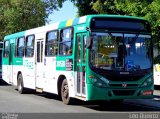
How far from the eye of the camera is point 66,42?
635 inches

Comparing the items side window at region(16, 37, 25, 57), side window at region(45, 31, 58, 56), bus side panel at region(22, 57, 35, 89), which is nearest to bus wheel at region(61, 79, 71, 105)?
side window at region(45, 31, 58, 56)

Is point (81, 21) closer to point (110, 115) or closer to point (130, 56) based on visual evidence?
point (130, 56)

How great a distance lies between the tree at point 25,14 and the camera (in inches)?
1815

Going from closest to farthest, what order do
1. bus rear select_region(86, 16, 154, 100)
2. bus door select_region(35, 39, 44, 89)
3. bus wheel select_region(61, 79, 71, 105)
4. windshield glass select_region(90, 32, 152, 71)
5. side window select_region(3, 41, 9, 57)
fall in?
bus rear select_region(86, 16, 154, 100) → windshield glass select_region(90, 32, 152, 71) → bus wheel select_region(61, 79, 71, 105) → bus door select_region(35, 39, 44, 89) → side window select_region(3, 41, 9, 57)

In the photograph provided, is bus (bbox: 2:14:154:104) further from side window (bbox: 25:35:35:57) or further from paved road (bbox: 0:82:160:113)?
side window (bbox: 25:35:35:57)

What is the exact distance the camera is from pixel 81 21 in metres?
15.0

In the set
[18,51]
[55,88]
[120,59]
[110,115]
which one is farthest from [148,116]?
[18,51]

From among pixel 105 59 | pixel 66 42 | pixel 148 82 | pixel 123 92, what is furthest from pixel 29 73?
pixel 148 82

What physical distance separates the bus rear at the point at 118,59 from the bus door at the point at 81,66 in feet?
1.66

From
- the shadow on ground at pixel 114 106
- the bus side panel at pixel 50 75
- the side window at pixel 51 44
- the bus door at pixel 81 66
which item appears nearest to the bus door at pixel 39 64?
the bus side panel at pixel 50 75

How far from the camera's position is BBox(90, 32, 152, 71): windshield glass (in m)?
14.2

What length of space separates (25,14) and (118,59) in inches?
1323

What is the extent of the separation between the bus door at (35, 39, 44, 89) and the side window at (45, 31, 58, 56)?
768mm

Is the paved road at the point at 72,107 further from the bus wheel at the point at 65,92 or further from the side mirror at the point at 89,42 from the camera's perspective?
the side mirror at the point at 89,42
